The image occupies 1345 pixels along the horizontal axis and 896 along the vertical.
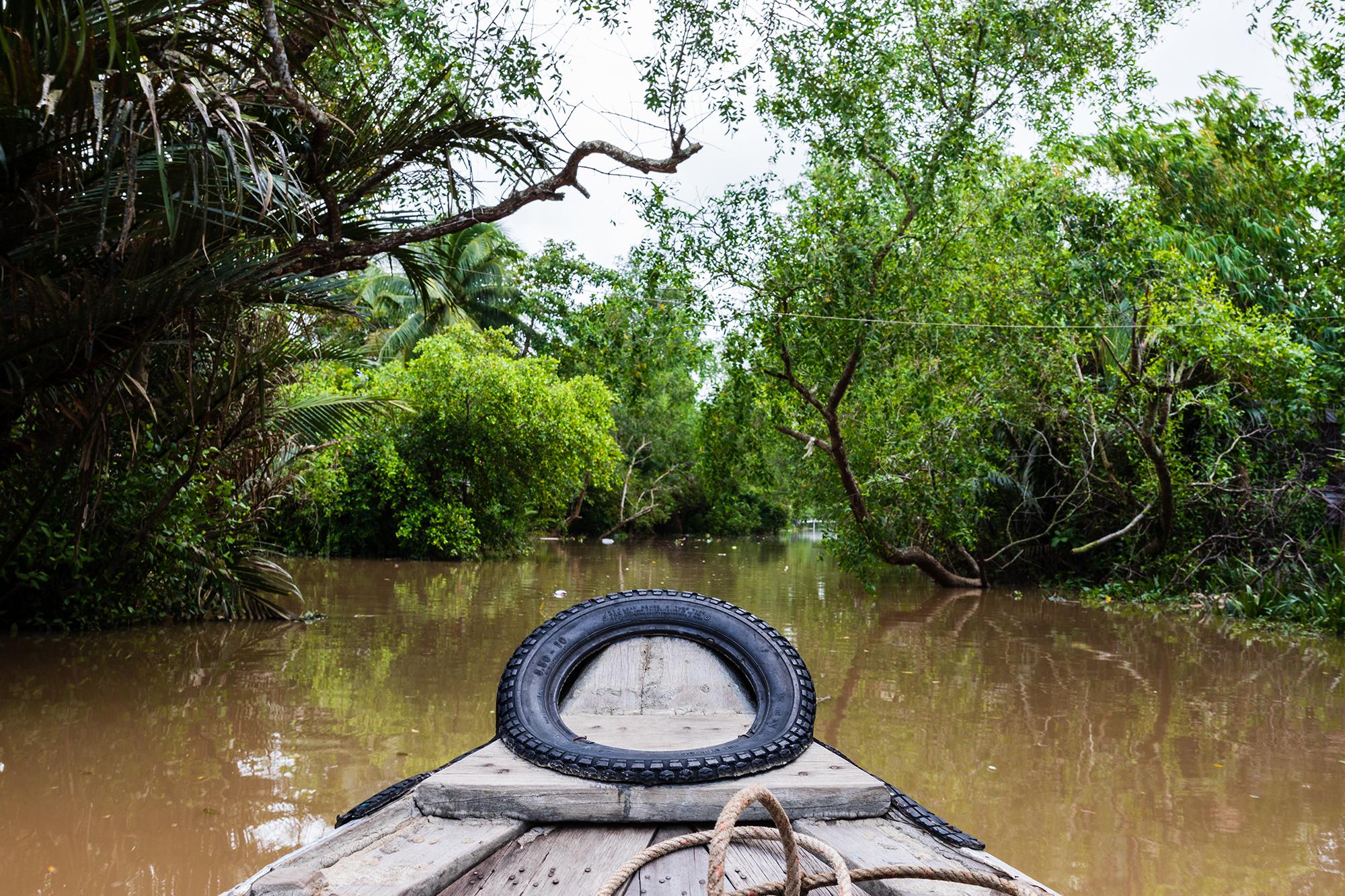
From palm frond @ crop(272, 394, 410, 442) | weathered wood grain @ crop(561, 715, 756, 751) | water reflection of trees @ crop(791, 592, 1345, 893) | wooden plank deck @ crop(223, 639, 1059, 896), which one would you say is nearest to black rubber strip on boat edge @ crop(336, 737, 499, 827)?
wooden plank deck @ crop(223, 639, 1059, 896)

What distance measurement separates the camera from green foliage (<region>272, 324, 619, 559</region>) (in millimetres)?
17359

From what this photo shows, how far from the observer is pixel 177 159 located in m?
5.16

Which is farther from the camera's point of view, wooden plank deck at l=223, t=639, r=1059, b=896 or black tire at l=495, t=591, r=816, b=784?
black tire at l=495, t=591, r=816, b=784

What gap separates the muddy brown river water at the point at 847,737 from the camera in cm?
361

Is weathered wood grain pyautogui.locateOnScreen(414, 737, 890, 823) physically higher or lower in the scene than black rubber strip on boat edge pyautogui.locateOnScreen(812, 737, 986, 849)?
higher

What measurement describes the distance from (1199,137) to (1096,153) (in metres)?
1.59

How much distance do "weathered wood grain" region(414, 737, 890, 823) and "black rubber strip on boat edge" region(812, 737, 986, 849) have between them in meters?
0.06

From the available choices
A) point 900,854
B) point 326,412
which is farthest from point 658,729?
point 326,412

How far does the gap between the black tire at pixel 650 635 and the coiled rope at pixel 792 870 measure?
0.52m

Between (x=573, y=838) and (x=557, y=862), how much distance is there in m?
0.15

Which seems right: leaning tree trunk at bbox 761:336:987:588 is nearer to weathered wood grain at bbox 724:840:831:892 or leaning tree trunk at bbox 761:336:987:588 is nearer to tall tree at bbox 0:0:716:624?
tall tree at bbox 0:0:716:624

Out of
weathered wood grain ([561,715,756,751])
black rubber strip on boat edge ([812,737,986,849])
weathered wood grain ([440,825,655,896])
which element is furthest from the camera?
weathered wood grain ([561,715,756,751])

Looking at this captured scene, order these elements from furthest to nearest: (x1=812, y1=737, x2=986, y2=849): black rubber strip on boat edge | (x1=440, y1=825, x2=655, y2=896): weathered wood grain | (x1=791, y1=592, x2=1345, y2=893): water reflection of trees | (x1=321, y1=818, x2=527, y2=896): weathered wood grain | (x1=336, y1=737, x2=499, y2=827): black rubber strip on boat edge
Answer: (x1=791, y1=592, x2=1345, y2=893): water reflection of trees, (x1=336, y1=737, x2=499, y2=827): black rubber strip on boat edge, (x1=812, y1=737, x2=986, y2=849): black rubber strip on boat edge, (x1=440, y1=825, x2=655, y2=896): weathered wood grain, (x1=321, y1=818, x2=527, y2=896): weathered wood grain

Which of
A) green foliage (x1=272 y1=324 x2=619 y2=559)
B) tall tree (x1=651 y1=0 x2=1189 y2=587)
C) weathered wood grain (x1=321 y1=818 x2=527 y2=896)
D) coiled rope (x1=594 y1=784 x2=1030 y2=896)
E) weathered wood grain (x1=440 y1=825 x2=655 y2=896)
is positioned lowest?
weathered wood grain (x1=440 y1=825 x2=655 y2=896)
